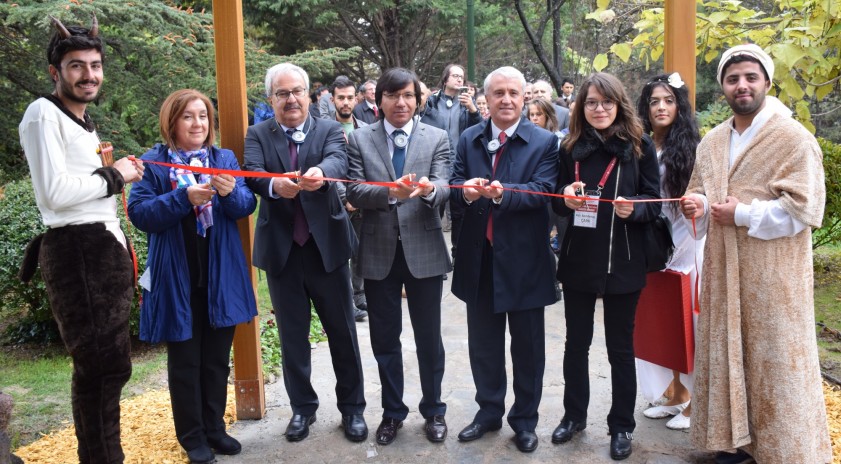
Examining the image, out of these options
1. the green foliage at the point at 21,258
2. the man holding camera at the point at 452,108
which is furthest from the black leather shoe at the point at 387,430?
the man holding camera at the point at 452,108

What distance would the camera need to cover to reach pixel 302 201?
14.0 feet

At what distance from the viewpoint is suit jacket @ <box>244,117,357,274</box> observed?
14.0 feet

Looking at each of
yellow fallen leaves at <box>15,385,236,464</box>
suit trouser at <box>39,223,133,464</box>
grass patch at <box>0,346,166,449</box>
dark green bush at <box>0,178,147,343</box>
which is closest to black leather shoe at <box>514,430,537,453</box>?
yellow fallen leaves at <box>15,385,236,464</box>

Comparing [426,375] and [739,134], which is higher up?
[739,134]

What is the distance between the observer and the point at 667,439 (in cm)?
→ 441

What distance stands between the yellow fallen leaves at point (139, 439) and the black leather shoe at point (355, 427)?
86 centimetres

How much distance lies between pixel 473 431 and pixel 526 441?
13.7 inches

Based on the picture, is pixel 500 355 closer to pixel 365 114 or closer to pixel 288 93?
pixel 288 93

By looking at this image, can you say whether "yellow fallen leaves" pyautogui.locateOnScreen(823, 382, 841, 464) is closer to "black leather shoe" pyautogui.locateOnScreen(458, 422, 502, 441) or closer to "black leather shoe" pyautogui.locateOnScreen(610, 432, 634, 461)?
"black leather shoe" pyautogui.locateOnScreen(610, 432, 634, 461)

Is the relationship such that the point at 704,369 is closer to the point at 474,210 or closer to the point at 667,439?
the point at 667,439

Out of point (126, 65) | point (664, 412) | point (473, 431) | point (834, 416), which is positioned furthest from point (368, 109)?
point (834, 416)

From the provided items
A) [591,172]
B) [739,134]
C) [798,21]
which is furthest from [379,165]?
[798,21]

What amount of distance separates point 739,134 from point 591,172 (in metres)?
0.84

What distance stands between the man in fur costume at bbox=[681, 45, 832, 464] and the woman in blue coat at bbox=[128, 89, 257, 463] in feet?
8.74
